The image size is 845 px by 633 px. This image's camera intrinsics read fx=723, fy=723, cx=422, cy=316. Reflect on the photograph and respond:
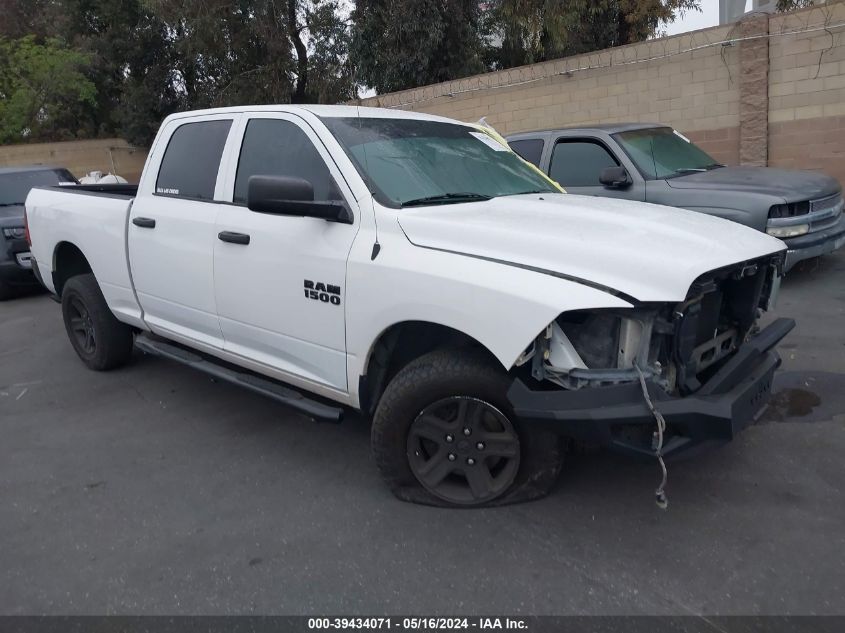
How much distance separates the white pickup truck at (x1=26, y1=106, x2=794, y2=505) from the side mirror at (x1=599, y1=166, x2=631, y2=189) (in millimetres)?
2757

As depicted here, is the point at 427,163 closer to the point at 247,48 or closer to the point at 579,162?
the point at 579,162

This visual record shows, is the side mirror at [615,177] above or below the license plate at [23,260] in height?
above

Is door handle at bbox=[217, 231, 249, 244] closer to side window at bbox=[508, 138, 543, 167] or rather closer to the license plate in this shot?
side window at bbox=[508, 138, 543, 167]

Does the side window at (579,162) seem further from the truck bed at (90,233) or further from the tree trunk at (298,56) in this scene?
the tree trunk at (298,56)

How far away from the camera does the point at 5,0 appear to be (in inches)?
1076

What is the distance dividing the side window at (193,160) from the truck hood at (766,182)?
444cm

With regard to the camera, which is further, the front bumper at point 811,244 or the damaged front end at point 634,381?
the front bumper at point 811,244

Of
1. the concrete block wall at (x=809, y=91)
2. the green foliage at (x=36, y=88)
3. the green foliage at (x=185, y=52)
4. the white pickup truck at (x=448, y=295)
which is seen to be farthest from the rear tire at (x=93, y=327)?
the green foliage at (x=36, y=88)

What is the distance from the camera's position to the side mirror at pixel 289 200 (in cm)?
331

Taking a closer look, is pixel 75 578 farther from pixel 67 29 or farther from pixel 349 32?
pixel 67 29

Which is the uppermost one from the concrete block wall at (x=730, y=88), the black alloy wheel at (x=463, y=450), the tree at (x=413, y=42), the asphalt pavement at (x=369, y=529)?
the tree at (x=413, y=42)

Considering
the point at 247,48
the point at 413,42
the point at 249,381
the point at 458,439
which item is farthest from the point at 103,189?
the point at 247,48

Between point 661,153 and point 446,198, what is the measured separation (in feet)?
15.2

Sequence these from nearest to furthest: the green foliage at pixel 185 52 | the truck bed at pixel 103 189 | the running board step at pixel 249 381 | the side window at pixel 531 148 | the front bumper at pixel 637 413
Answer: the front bumper at pixel 637 413, the running board step at pixel 249 381, the truck bed at pixel 103 189, the side window at pixel 531 148, the green foliage at pixel 185 52
